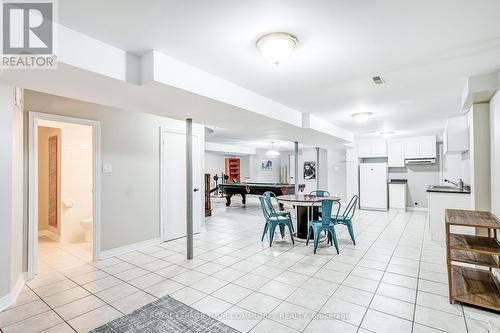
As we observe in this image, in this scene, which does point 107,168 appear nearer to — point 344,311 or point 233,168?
point 344,311

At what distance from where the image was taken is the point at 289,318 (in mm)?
2230

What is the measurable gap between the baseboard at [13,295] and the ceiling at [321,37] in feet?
8.57

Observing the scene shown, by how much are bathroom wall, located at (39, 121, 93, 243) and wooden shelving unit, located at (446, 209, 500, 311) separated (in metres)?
5.75

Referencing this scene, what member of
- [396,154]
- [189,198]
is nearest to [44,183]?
[189,198]

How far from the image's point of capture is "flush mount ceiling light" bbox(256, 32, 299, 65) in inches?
82.6

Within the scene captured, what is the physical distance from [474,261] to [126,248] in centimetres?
452

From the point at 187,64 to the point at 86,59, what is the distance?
95 centimetres

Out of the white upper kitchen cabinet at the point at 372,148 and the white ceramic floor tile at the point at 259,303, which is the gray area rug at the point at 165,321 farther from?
the white upper kitchen cabinet at the point at 372,148

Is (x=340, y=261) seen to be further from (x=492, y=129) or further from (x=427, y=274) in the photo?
(x=492, y=129)

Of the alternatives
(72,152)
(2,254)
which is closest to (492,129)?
(2,254)

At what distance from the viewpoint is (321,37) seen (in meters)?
2.17

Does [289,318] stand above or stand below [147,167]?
below

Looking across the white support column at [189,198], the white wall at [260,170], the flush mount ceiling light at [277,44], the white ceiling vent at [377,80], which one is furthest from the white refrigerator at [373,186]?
the flush mount ceiling light at [277,44]

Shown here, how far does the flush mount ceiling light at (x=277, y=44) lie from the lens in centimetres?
210
